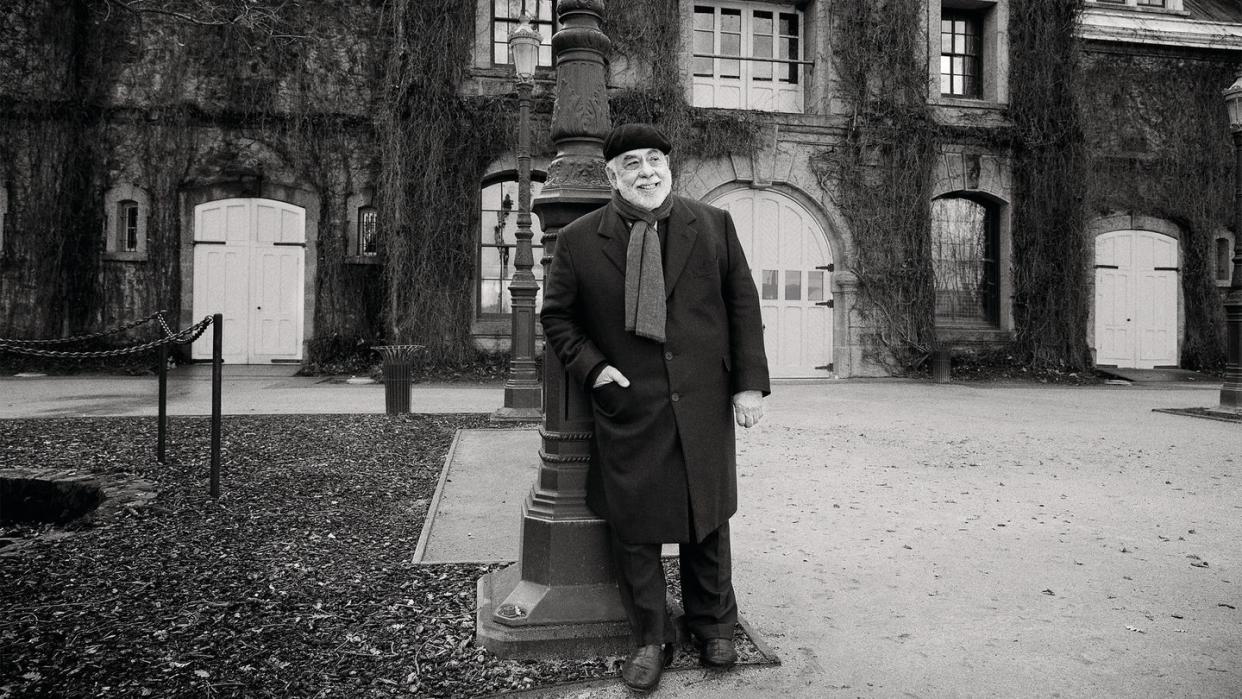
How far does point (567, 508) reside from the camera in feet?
9.36

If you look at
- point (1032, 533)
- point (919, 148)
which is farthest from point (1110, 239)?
point (1032, 533)

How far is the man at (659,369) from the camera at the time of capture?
2592 mm

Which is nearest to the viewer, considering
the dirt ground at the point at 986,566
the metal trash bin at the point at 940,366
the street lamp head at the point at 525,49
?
the dirt ground at the point at 986,566

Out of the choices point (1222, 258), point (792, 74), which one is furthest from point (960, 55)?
point (1222, 258)

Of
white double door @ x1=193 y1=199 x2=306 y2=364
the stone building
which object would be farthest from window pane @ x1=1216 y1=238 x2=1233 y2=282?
white double door @ x1=193 y1=199 x2=306 y2=364

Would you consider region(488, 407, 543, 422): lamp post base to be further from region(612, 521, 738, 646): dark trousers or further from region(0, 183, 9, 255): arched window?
region(0, 183, 9, 255): arched window

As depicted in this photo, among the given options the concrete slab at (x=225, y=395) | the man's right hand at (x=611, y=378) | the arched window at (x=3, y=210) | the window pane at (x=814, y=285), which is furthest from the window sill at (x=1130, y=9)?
the arched window at (x=3, y=210)

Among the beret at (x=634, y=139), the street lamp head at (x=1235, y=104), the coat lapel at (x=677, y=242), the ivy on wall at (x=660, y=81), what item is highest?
the ivy on wall at (x=660, y=81)

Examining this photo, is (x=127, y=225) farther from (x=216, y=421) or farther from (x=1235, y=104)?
(x=1235, y=104)

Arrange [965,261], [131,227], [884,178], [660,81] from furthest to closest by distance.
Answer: [965,261]
[131,227]
[884,178]
[660,81]

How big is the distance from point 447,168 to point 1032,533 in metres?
10.9

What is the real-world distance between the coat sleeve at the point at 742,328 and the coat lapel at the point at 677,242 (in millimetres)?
139

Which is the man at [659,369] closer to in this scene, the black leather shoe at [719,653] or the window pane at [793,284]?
the black leather shoe at [719,653]

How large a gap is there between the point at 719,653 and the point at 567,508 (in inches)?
26.9
